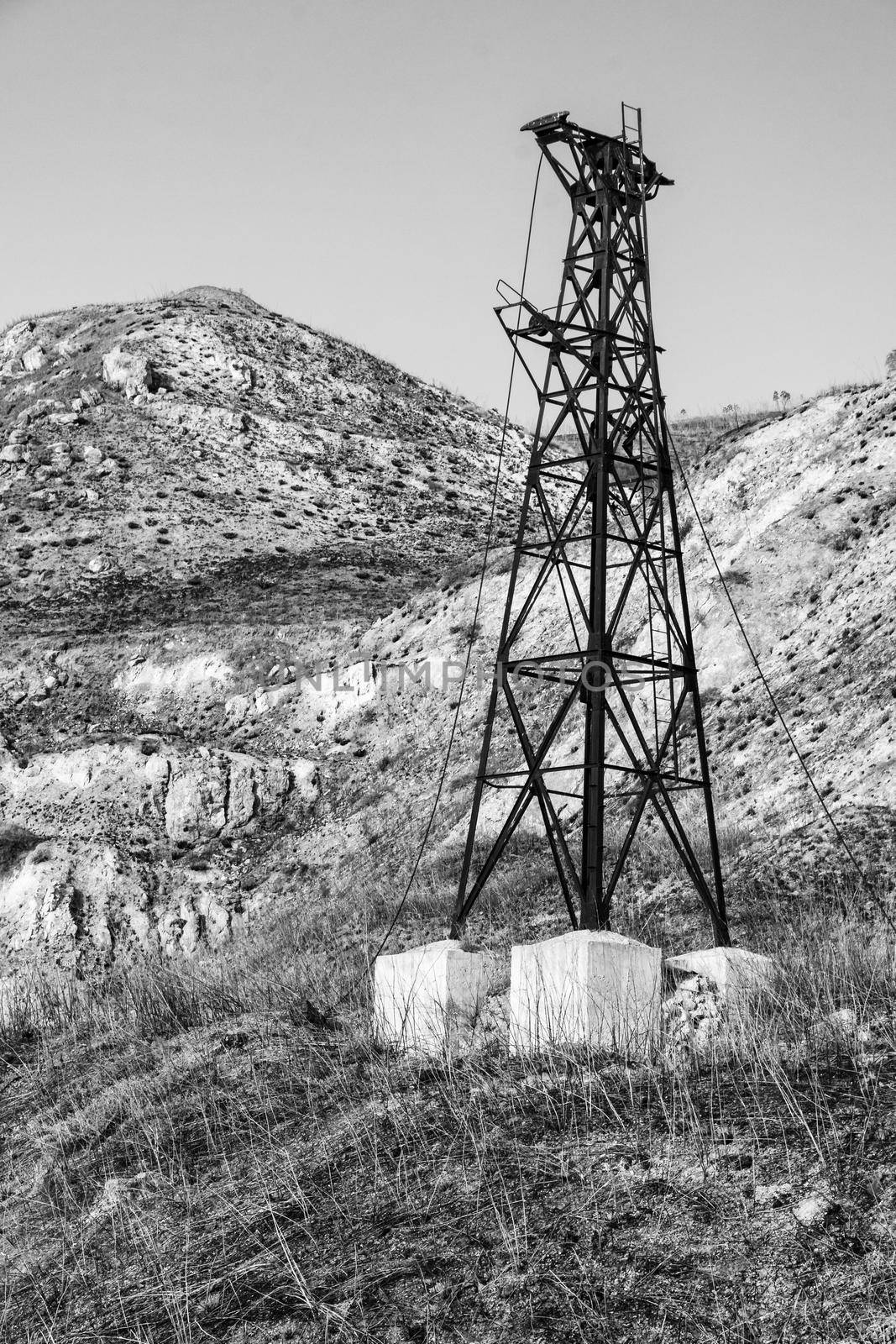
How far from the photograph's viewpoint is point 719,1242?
302 inches

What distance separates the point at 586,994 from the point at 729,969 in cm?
182

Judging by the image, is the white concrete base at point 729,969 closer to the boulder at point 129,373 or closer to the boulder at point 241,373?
the boulder at point 129,373

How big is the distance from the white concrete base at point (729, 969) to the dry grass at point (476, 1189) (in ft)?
0.93

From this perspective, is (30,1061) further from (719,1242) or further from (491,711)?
(719,1242)

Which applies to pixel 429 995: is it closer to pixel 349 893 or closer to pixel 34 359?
pixel 349 893

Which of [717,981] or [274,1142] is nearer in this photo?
[274,1142]

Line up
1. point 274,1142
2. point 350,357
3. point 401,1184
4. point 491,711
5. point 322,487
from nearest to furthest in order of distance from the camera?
point 401,1184 < point 274,1142 < point 491,711 < point 322,487 < point 350,357

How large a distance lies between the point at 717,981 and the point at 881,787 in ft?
40.0

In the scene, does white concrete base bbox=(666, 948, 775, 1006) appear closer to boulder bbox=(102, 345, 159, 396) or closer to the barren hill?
the barren hill

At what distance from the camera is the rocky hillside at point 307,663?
27.1 m

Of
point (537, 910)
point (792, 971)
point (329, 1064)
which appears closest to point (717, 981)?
point (792, 971)

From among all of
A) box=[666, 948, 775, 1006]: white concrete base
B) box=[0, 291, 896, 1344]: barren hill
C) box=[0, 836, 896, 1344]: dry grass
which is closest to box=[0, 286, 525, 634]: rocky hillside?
box=[0, 291, 896, 1344]: barren hill

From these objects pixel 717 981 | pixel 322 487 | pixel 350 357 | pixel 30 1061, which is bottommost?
pixel 30 1061

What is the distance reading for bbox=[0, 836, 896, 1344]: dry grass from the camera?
24.3ft
